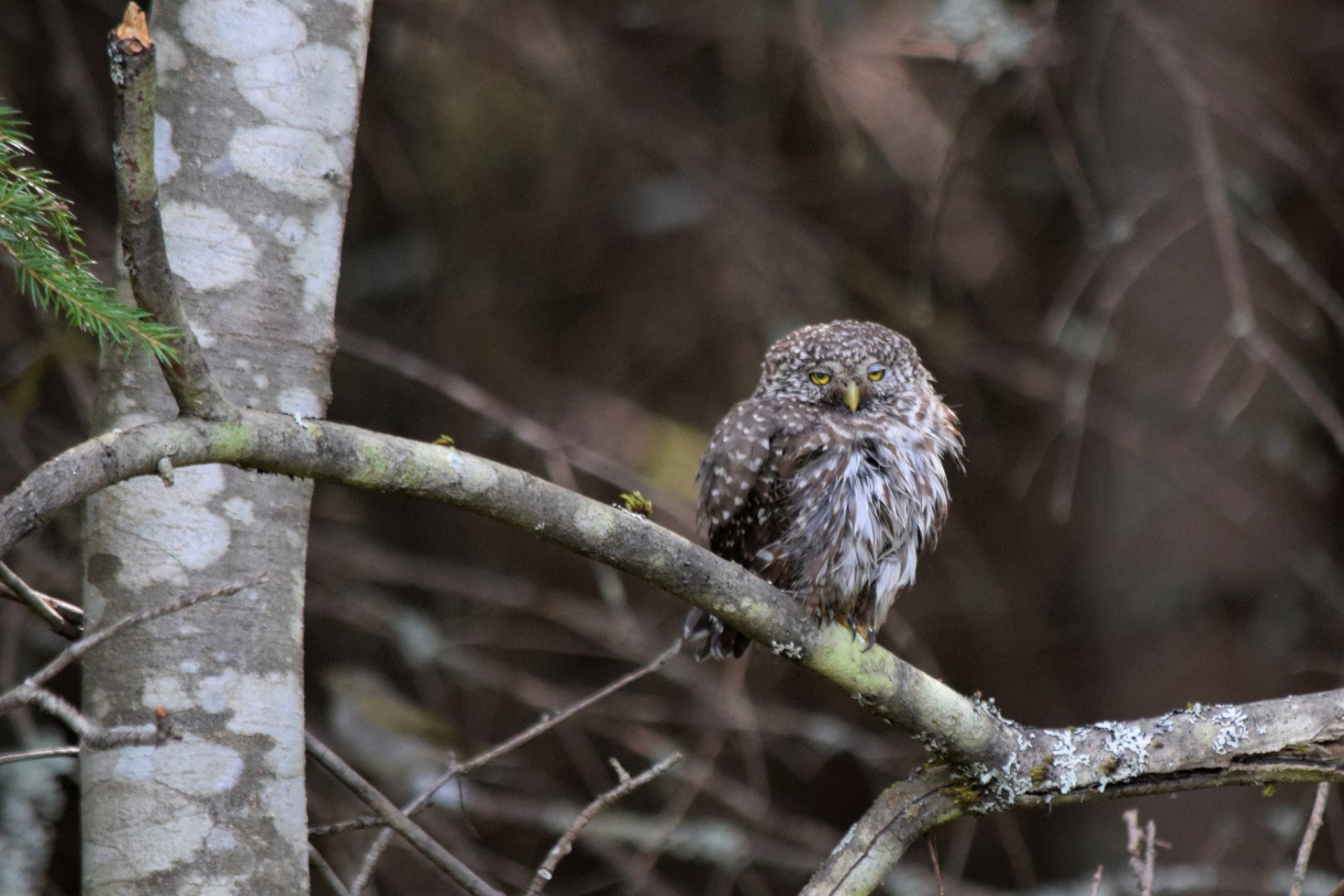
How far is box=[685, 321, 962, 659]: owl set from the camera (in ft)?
9.98

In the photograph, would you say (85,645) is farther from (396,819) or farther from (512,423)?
(512,423)

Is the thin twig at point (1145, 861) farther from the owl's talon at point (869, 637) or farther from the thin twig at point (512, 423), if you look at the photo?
the thin twig at point (512, 423)

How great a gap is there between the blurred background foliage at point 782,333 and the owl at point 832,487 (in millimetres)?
393

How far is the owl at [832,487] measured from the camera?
3.04 metres

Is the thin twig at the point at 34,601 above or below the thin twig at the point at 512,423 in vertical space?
below

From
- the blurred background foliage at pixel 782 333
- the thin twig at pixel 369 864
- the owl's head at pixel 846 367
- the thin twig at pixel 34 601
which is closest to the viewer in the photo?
the thin twig at pixel 34 601

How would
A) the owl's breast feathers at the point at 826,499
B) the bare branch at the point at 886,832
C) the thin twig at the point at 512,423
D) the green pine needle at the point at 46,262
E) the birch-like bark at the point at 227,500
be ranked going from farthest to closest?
the thin twig at the point at 512,423 < the owl's breast feathers at the point at 826,499 < the bare branch at the point at 886,832 < the birch-like bark at the point at 227,500 < the green pine needle at the point at 46,262

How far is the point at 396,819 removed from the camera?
2.09 metres

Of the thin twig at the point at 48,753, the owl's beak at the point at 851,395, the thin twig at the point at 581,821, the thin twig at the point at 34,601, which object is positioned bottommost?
the thin twig at the point at 48,753

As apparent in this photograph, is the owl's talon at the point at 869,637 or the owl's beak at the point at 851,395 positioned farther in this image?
the owl's beak at the point at 851,395

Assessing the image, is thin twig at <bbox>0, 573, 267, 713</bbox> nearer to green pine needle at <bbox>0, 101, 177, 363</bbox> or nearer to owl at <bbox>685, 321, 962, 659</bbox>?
green pine needle at <bbox>0, 101, 177, 363</bbox>

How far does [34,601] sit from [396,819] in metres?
0.67

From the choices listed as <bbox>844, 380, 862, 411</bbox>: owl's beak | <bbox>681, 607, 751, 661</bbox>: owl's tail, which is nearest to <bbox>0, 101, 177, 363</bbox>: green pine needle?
<bbox>681, 607, 751, 661</bbox>: owl's tail

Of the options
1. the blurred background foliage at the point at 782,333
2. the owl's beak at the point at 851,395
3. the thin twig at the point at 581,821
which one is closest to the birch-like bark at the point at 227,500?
the thin twig at the point at 581,821
